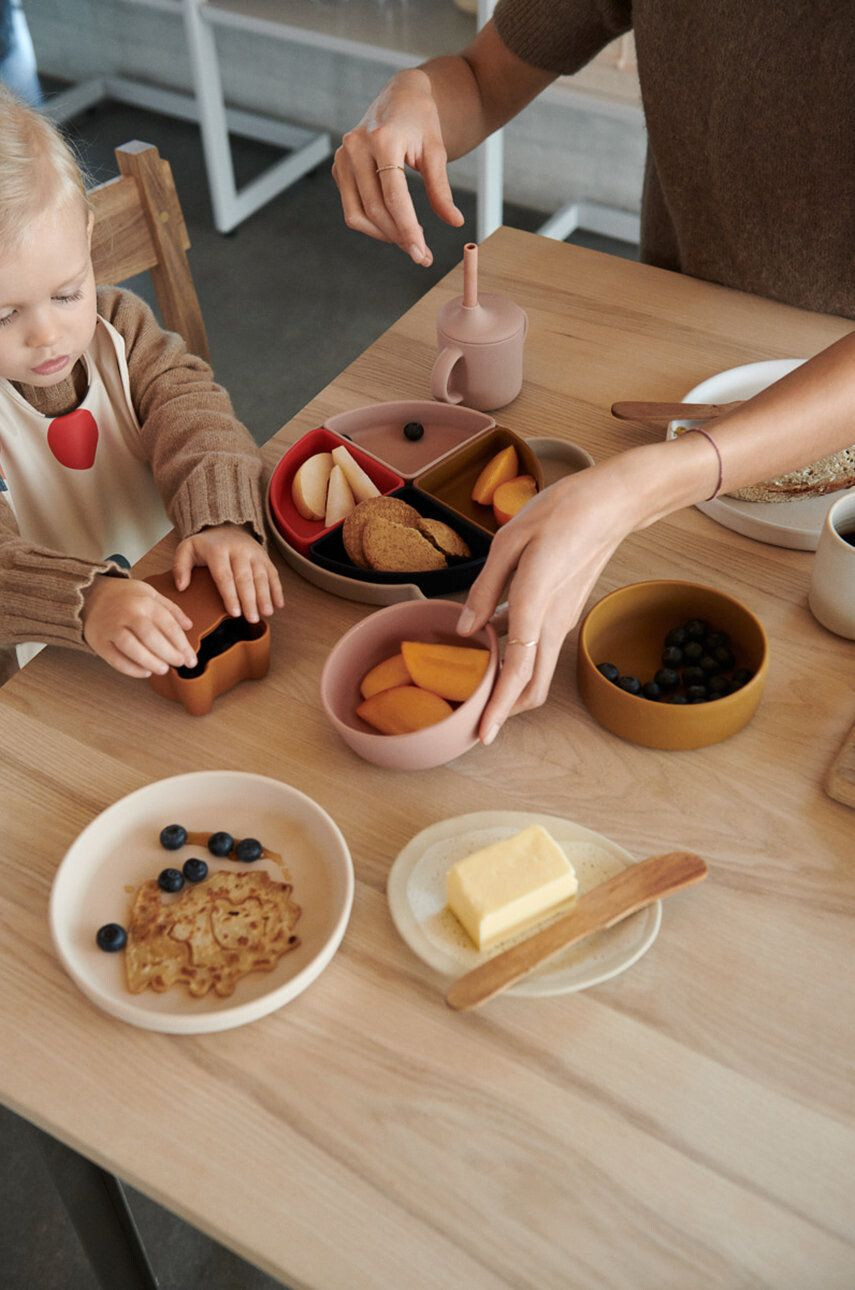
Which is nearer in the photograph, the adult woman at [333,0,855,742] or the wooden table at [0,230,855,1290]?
the wooden table at [0,230,855,1290]

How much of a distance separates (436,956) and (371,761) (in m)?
0.19

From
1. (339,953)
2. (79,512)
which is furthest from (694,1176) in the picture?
(79,512)

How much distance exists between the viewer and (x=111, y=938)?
2.69 ft

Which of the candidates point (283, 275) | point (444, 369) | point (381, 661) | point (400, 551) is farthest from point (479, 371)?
point (283, 275)

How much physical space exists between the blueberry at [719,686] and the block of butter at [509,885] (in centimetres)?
22

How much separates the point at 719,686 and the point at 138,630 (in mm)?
487

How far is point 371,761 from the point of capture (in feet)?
3.10

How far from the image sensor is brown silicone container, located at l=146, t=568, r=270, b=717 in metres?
0.97

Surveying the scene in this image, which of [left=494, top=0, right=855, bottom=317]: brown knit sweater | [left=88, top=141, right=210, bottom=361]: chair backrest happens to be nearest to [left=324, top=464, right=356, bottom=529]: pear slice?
[left=88, top=141, right=210, bottom=361]: chair backrest

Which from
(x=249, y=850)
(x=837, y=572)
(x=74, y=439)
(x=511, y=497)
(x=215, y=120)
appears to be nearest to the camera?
(x=249, y=850)

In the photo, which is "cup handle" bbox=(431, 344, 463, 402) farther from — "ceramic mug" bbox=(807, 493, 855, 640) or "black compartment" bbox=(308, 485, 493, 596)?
"ceramic mug" bbox=(807, 493, 855, 640)

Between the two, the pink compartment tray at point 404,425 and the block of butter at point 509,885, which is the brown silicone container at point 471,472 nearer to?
the pink compartment tray at point 404,425

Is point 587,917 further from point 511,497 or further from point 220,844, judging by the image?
point 511,497

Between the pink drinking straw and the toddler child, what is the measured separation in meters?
0.28
